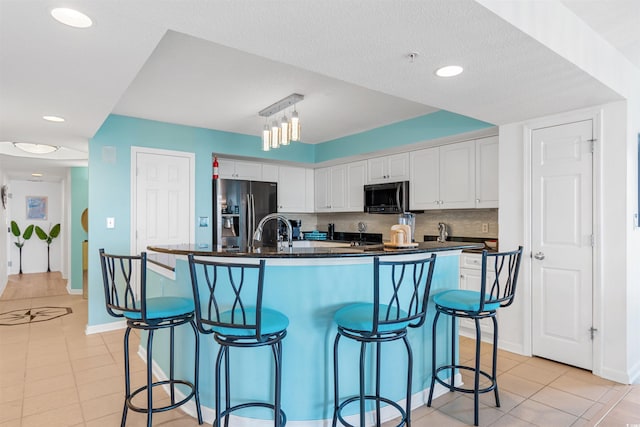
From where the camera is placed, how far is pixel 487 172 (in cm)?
379

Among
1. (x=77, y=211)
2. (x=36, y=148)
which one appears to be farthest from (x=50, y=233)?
(x=36, y=148)

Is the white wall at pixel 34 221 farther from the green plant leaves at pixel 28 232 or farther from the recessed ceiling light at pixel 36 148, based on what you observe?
the recessed ceiling light at pixel 36 148

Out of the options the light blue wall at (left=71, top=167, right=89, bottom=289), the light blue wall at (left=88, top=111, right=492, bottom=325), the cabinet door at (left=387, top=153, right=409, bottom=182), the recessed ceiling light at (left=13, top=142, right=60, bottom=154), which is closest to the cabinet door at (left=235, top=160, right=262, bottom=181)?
the light blue wall at (left=88, top=111, right=492, bottom=325)

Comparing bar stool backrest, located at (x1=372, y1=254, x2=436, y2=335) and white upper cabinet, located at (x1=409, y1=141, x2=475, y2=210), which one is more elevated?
white upper cabinet, located at (x1=409, y1=141, x2=475, y2=210)

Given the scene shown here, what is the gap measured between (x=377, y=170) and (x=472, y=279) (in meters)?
1.99

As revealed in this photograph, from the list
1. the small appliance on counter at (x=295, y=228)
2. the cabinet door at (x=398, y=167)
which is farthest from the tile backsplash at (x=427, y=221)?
the cabinet door at (x=398, y=167)

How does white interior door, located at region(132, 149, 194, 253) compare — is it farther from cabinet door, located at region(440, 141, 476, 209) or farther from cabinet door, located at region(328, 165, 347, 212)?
cabinet door, located at region(440, 141, 476, 209)

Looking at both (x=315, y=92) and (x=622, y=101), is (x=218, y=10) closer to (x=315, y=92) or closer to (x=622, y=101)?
(x=315, y=92)

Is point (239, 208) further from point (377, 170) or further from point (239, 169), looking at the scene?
point (377, 170)

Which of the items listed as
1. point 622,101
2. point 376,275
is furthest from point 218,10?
point 622,101

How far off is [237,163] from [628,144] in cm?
431

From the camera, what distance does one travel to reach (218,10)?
155 centimetres

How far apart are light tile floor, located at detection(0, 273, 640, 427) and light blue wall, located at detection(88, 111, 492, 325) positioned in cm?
78

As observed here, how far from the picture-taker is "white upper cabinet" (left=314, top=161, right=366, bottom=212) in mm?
5336
